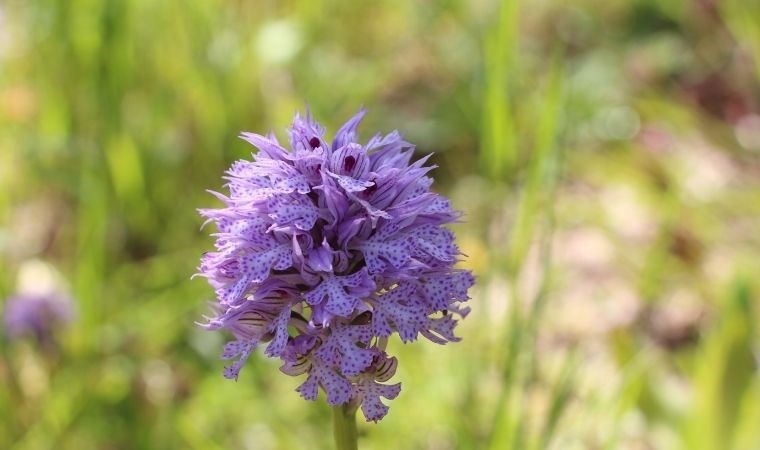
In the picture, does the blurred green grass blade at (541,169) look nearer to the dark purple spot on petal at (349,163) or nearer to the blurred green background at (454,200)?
the blurred green background at (454,200)

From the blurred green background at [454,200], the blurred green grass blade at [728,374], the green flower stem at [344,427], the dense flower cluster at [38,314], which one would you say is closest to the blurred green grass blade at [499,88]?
the blurred green background at [454,200]

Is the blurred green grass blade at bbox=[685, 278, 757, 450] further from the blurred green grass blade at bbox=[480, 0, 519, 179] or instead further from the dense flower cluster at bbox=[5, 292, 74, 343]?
the dense flower cluster at bbox=[5, 292, 74, 343]

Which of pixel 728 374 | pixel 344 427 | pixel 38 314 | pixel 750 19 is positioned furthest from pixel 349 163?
pixel 750 19

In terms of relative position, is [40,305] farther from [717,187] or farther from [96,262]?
[717,187]

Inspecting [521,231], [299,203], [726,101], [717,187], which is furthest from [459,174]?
[299,203]

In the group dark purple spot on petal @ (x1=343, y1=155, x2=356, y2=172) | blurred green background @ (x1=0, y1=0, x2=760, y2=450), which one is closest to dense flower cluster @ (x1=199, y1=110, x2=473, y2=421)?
dark purple spot on petal @ (x1=343, y1=155, x2=356, y2=172)
